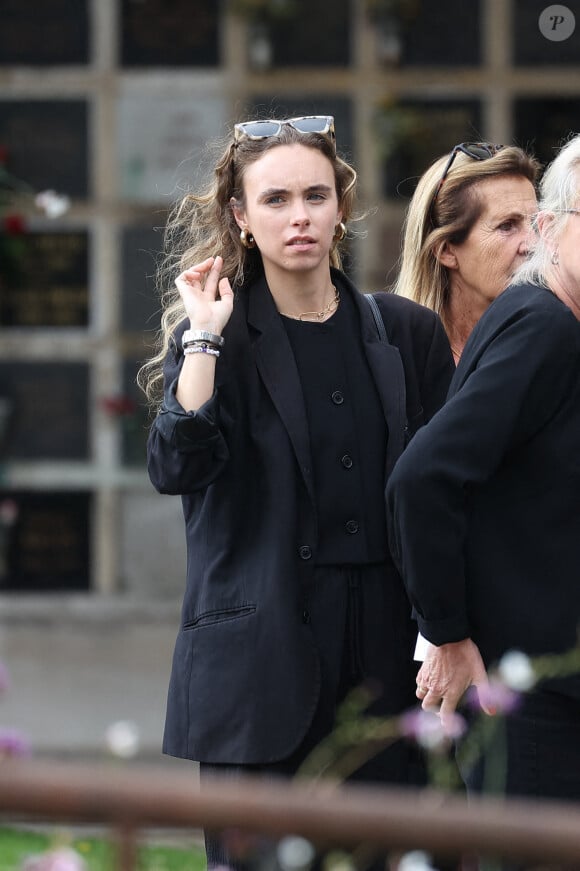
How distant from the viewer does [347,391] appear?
2350 millimetres

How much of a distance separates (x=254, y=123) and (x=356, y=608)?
2.48 feet

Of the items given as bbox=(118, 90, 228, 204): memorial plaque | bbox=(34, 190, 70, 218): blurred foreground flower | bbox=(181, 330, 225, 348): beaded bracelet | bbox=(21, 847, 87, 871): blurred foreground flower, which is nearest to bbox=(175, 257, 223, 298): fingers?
bbox=(181, 330, 225, 348): beaded bracelet

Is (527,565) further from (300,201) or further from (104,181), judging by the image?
(104,181)

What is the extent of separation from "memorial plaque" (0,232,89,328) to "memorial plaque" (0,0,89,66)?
61 cm

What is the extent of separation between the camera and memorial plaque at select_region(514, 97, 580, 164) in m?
5.42

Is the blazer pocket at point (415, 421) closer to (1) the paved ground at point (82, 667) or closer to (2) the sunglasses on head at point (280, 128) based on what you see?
(2) the sunglasses on head at point (280, 128)

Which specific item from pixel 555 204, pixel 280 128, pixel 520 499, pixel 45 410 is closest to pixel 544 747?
pixel 520 499

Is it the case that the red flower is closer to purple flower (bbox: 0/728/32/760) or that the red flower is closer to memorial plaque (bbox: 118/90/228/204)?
memorial plaque (bbox: 118/90/228/204)

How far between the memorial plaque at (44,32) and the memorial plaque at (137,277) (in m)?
0.64

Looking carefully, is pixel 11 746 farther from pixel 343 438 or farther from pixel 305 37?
pixel 305 37

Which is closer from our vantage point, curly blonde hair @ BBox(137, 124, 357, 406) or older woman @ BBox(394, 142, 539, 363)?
curly blonde hair @ BBox(137, 124, 357, 406)

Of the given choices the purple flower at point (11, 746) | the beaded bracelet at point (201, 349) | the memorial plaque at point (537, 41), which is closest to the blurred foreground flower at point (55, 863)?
the purple flower at point (11, 746)

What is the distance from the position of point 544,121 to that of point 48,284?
1.80 m

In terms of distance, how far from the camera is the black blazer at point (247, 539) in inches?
87.7
